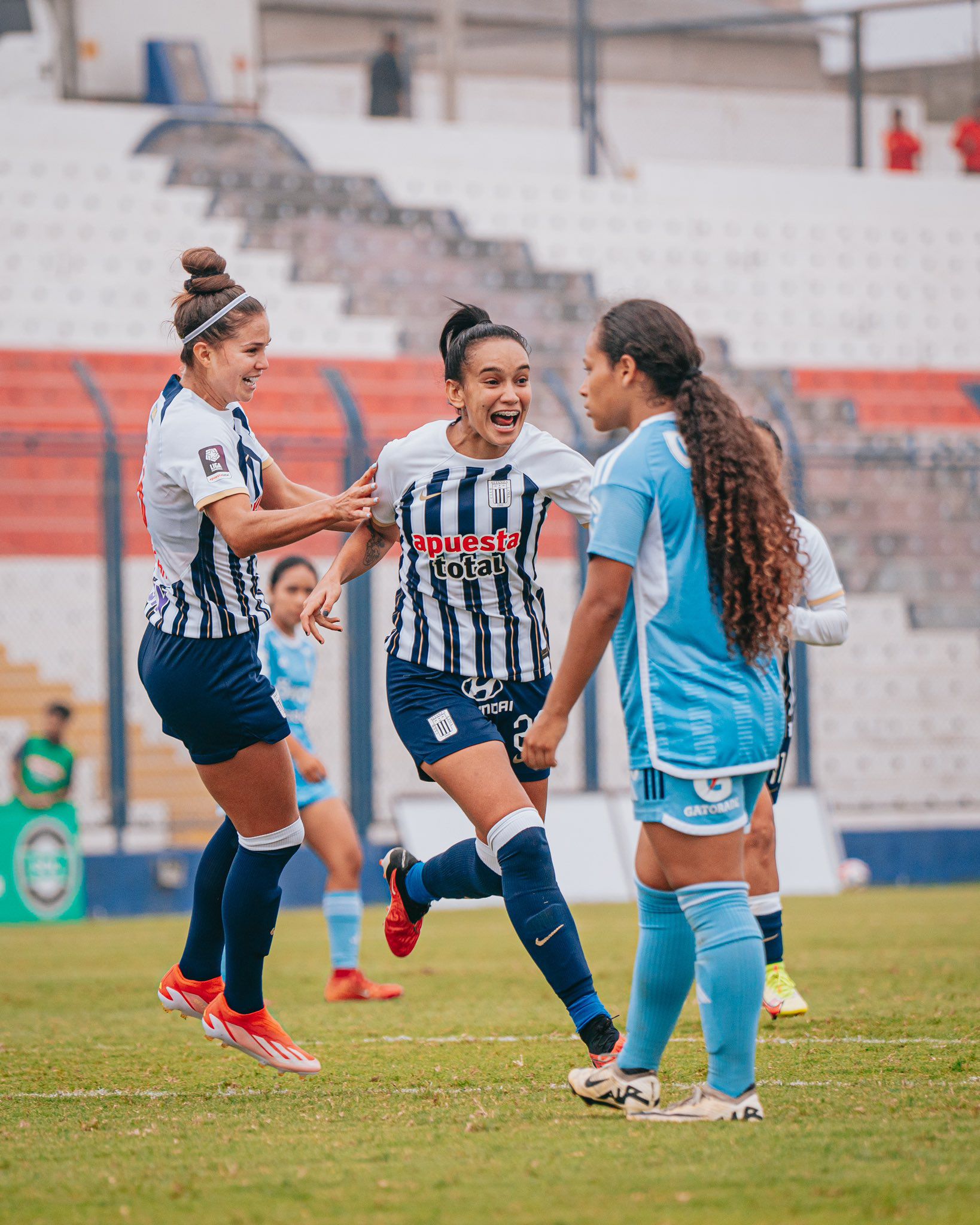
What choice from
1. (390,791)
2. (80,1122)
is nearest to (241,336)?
(80,1122)

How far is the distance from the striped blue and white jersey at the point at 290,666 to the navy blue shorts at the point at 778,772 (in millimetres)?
2176

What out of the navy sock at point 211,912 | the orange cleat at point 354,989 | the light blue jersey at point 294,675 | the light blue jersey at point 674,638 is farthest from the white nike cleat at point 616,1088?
the light blue jersey at point 294,675

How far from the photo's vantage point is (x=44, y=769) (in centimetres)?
1130

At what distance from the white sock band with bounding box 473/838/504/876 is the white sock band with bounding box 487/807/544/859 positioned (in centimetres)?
48

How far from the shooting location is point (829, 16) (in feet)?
60.4

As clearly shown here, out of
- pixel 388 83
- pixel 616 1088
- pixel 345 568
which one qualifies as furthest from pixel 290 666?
pixel 388 83

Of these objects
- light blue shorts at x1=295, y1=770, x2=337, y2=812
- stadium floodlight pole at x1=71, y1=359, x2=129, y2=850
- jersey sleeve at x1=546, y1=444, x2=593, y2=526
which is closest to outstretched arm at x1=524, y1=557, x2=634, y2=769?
jersey sleeve at x1=546, y1=444, x2=593, y2=526

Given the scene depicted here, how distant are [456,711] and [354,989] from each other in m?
2.65

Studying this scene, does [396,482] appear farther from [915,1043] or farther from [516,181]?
[516,181]

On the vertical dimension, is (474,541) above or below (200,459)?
below

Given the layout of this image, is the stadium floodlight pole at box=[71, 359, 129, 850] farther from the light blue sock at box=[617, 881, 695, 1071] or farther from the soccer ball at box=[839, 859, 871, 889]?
the light blue sock at box=[617, 881, 695, 1071]

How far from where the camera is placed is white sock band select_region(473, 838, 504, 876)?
180 inches

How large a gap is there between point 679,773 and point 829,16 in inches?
671

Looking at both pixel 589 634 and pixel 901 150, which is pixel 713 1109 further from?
pixel 901 150
